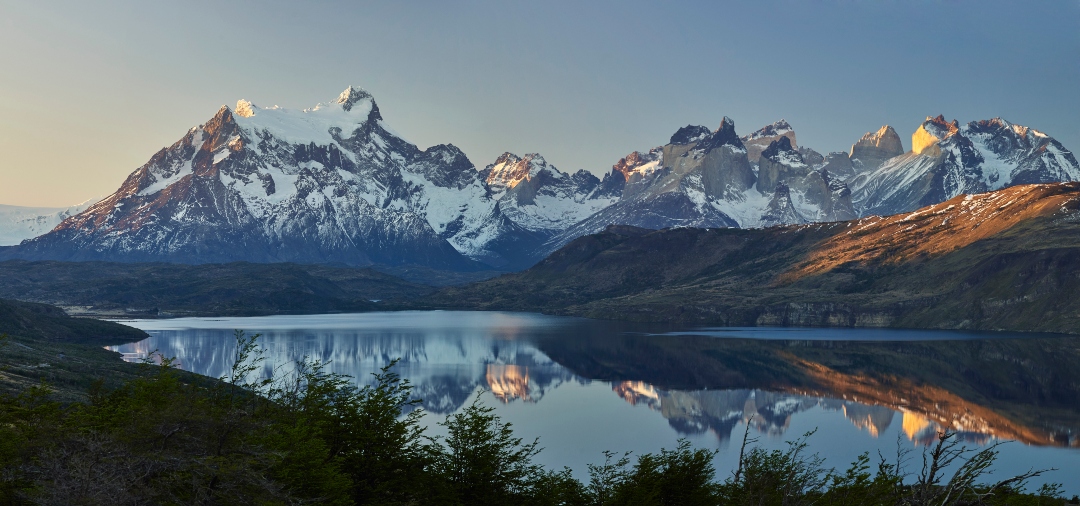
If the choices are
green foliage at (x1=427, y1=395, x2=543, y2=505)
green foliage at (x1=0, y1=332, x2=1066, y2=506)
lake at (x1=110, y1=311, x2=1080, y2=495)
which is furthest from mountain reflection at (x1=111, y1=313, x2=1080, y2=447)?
green foliage at (x1=0, y1=332, x2=1066, y2=506)

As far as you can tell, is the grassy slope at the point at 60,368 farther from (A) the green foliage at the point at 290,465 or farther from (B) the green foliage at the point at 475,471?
(B) the green foliage at the point at 475,471

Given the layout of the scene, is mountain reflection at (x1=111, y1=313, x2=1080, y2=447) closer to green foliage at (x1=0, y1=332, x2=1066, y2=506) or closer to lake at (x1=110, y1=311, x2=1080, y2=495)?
lake at (x1=110, y1=311, x2=1080, y2=495)

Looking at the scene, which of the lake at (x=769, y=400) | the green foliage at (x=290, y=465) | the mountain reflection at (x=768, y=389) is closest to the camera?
the green foliage at (x=290, y=465)

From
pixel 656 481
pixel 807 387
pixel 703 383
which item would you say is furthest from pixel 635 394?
A: pixel 656 481

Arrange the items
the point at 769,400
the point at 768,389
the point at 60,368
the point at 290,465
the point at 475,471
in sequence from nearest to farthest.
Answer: the point at 290,465, the point at 475,471, the point at 60,368, the point at 769,400, the point at 768,389

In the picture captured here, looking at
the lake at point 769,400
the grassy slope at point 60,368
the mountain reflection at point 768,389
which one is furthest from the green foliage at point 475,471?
the mountain reflection at point 768,389

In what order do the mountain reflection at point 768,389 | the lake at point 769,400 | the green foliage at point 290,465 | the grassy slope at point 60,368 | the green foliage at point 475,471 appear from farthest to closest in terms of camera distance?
the mountain reflection at point 768,389, the lake at point 769,400, the grassy slope at point 60,368, the green foliage at point 475,471, the green foliage at point 290,465

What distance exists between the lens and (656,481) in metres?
51.8

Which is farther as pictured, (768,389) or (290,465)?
(768,389)

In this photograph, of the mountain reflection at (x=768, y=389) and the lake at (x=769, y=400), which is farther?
the mountain reflection at (x=768, y=389)

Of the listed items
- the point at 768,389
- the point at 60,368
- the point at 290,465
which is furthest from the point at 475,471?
the point at 768,389

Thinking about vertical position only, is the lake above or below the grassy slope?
below

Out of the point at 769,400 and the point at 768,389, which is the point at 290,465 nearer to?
the point at 769,400

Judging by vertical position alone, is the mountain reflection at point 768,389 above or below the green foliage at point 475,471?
below
